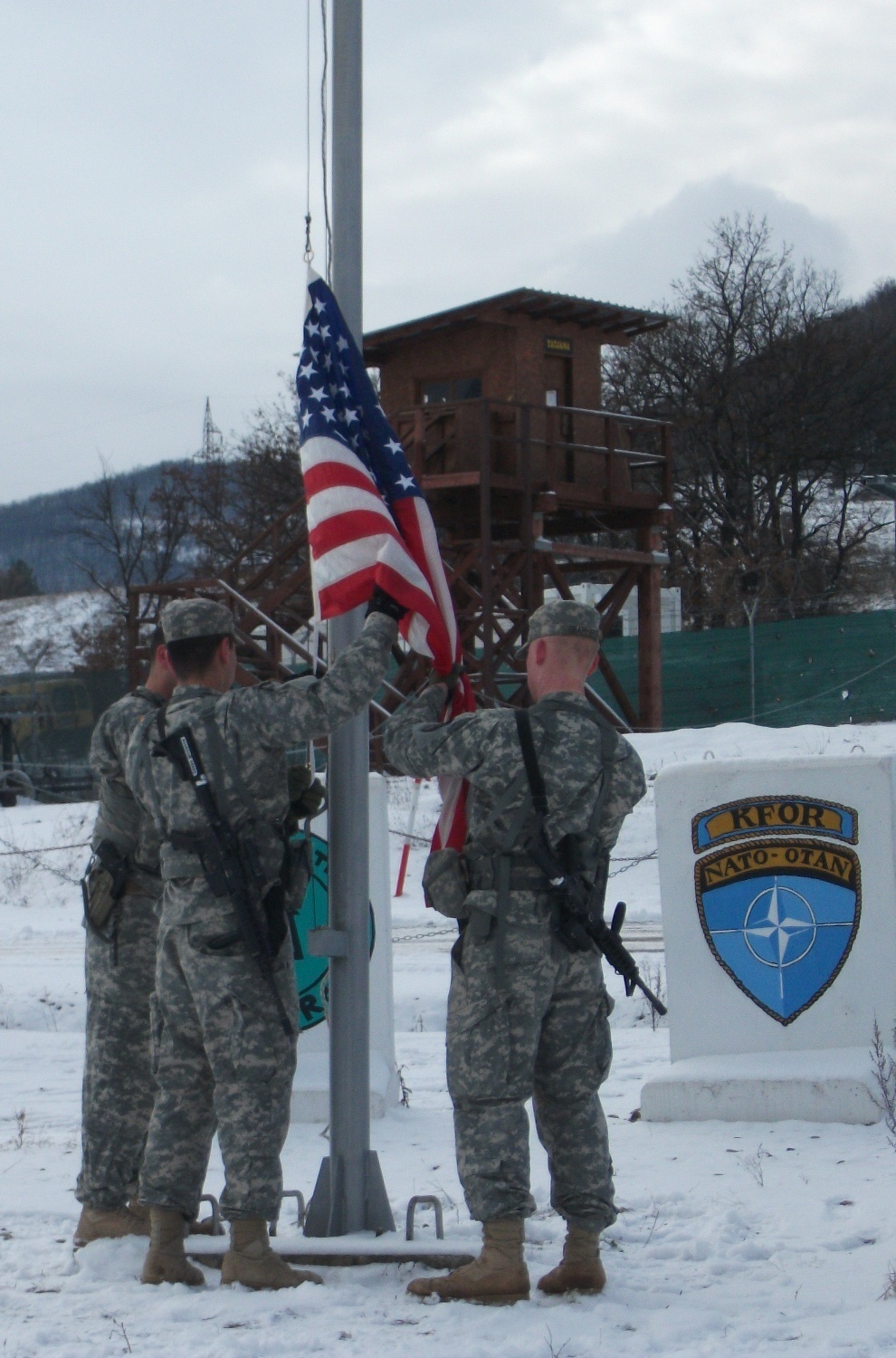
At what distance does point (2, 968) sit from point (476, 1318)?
26.8 ft

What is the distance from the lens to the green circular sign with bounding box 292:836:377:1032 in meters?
6.47

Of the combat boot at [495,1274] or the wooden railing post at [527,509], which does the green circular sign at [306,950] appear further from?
the wooden railing post at [527,509]

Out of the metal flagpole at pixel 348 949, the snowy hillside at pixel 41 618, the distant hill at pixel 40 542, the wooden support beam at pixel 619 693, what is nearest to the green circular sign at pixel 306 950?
the metal flagpole at pixel 348 949

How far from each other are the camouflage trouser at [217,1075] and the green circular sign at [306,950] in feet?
6.14

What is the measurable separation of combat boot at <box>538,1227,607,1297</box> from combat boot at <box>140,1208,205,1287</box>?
1053 mm

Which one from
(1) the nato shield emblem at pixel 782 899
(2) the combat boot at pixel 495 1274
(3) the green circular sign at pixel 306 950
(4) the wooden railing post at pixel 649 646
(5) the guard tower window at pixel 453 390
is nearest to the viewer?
(2) the combat boot at pixel 495 1274

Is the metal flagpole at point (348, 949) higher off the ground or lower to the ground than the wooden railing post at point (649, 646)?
lower

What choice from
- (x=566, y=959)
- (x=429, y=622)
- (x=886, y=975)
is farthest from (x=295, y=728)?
(x=886, y=975)

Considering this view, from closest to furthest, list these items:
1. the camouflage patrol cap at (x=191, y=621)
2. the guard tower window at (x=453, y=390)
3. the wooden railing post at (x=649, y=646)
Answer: the camouflage patrol cap at (x=191, y=621), the guard tower window at (x=453, y=390), the wooden railing post at (x=649, y=646)

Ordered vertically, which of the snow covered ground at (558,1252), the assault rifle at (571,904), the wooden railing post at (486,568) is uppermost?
the wooden railing post at (486,568)

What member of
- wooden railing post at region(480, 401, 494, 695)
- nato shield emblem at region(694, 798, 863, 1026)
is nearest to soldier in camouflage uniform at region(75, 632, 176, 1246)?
nato shield emblem at region(694, 798, 863, 1026)

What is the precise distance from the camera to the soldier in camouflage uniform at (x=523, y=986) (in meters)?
4.23

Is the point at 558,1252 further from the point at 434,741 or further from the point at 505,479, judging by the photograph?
the point at 505,479

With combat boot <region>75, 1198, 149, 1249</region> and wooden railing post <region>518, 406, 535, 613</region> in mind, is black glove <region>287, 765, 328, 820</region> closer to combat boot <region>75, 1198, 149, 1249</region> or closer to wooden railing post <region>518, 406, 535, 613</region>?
combat boot <region>75, 1198, 149, 1249</region>
